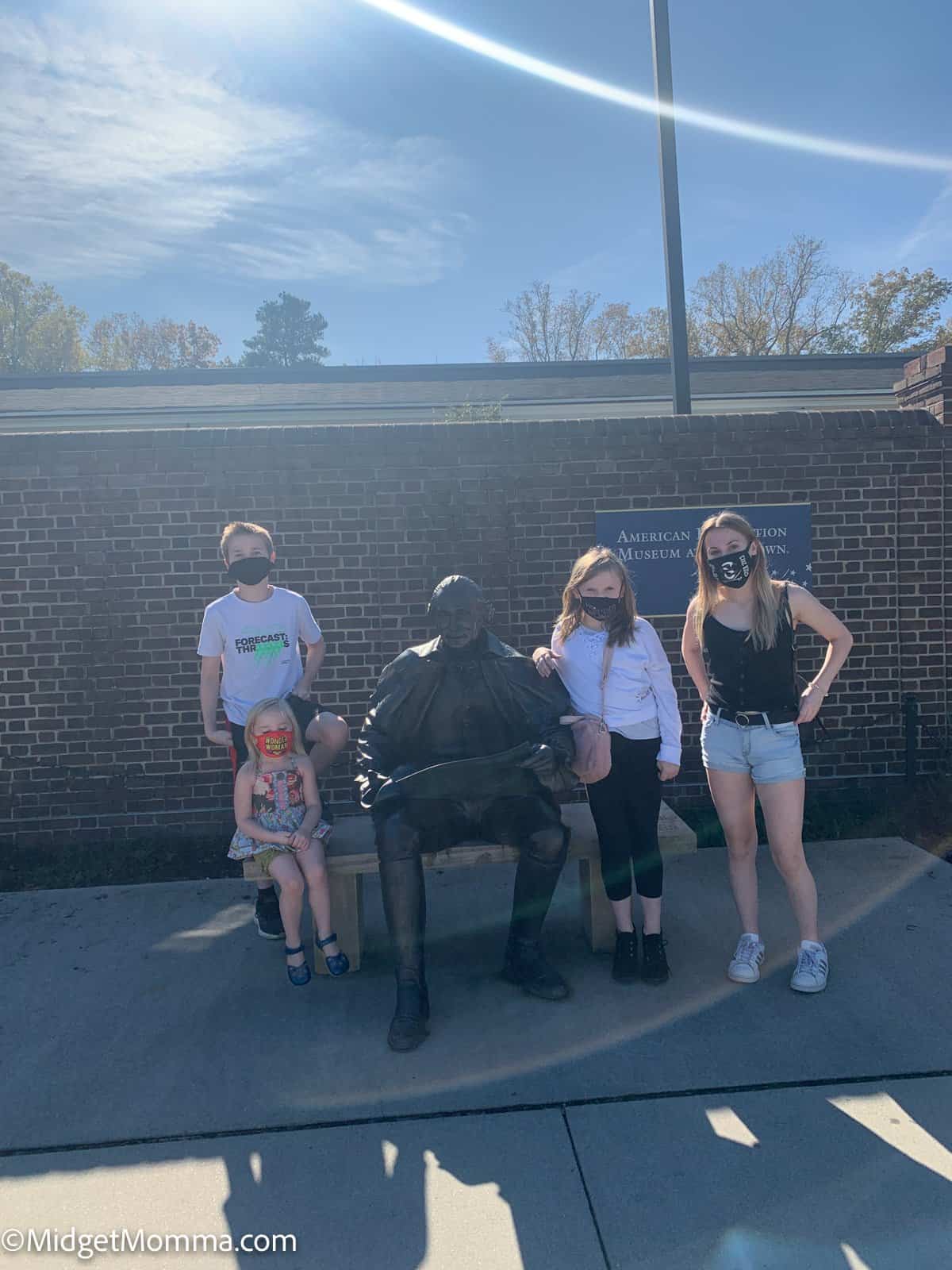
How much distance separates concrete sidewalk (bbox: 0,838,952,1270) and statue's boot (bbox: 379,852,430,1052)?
9cm

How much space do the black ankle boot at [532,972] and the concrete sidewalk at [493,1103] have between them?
0.06m

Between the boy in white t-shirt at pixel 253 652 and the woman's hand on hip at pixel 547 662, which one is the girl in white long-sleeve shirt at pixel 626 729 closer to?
the woman's hand on hip at pixel 547 662

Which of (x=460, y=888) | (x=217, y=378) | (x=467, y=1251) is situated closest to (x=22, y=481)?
(x=460, y=888)

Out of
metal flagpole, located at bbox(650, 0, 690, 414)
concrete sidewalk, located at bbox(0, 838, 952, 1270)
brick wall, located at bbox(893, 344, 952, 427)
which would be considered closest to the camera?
concrete sidewalk, located at bbox(0, 838, 952, 1270)

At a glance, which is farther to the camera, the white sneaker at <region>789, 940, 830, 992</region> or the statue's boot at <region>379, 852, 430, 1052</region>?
the white sneaker at <region>789, 940, 830, 992</region>

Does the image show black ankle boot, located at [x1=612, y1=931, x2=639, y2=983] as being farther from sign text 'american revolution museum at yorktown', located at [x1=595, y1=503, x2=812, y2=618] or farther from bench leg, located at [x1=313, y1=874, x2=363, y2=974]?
sign text 'american revolution museum at yorktown', located at [x1=595, y1=503, x2=812, y2=618]

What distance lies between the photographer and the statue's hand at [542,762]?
367cm

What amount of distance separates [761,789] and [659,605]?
233 cm

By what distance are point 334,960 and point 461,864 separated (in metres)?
0.69

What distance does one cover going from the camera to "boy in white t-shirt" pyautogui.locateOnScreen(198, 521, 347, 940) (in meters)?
4.15

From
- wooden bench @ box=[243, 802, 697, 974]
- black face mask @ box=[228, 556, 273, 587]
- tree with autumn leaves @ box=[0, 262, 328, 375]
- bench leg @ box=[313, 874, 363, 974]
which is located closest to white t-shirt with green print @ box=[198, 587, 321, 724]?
black face mask @ box=[228, 556, 273, 587]

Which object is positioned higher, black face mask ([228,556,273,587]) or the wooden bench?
black face mask ([228,556,273,587])

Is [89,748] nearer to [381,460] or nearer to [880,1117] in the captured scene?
[381,460]

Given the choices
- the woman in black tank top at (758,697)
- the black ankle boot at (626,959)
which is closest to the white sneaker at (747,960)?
the woman in black tank top at (758,697)
